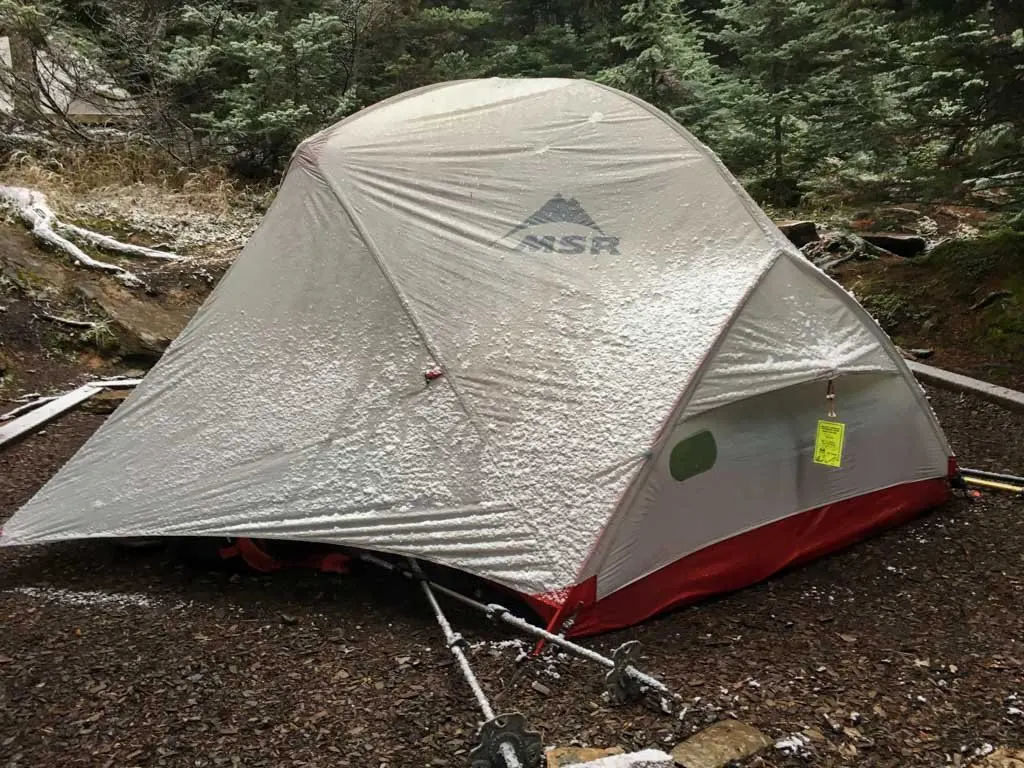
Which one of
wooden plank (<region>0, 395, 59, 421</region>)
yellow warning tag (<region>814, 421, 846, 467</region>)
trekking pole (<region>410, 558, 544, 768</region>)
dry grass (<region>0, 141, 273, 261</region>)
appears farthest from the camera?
dry grass (<region>0, 141, 273, 261</region>)

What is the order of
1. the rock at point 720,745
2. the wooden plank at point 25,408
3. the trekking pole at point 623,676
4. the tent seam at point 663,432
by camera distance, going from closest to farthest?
1. the rock at point 720,745
2. the trekking pole at point 623,676
3. the tent seam at point 663,432
4. the wooden plank at point 25,408

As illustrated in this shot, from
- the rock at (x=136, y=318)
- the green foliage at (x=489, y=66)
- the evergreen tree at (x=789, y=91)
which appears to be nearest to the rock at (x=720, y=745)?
the green foliage at (x=489, y=66)

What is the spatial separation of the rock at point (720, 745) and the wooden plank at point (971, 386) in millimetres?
3653

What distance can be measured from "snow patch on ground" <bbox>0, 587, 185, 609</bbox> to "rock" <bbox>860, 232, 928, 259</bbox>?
7.81 metres

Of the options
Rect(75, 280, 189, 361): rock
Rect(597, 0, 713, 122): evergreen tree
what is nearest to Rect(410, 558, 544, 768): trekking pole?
Rect(75, 280, 189, 361): rock

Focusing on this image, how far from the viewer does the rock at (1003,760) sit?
2.37 m

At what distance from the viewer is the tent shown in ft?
10.4

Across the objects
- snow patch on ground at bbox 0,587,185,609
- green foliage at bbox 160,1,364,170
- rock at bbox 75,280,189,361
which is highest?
green foliage at bbox 160,1,364,170

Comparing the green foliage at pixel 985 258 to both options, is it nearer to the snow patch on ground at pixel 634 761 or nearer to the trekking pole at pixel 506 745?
the snow patch on ground at pixel 634 761

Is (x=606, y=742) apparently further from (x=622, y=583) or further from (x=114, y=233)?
(x=114, y=233)

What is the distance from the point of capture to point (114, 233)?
8.43 m

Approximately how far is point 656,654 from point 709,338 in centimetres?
126

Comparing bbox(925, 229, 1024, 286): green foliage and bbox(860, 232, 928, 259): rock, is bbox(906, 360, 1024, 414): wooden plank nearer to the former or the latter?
bbox(925, 229, 1024, 286): green foliage

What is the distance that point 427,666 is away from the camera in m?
2.85
